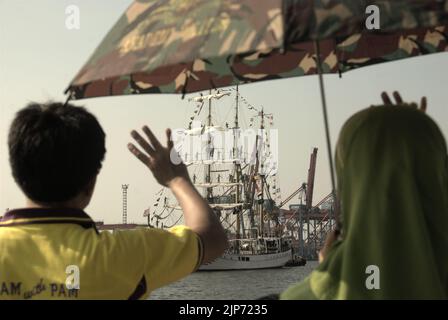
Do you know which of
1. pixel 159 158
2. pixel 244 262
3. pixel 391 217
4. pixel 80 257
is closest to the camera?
pixel 391 217

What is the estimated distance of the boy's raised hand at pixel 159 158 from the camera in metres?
2.48

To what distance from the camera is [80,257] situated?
2031 mm

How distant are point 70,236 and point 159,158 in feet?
1.77

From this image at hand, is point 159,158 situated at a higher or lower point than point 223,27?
lower

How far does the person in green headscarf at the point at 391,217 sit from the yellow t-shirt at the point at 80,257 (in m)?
0.51

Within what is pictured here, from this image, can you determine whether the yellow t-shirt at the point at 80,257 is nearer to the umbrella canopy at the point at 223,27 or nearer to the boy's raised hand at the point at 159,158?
the boy's raised hand at the point at 159,158

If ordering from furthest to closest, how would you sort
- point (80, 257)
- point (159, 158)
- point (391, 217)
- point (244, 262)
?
point (244, 262)
point (159, 158)
point (80, 257)
point (391, 217)

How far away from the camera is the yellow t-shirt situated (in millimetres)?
2023

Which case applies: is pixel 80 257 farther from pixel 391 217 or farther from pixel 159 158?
pixel 391 217

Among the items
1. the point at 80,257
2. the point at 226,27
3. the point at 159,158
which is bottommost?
the point at 80,257

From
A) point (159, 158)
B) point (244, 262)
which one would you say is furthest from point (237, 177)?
point (159, 158)

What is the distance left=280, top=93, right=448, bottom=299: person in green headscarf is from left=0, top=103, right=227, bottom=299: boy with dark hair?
1.70 ft

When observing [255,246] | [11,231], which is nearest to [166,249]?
[11,231]

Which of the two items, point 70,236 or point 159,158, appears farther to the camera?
point 159,158
